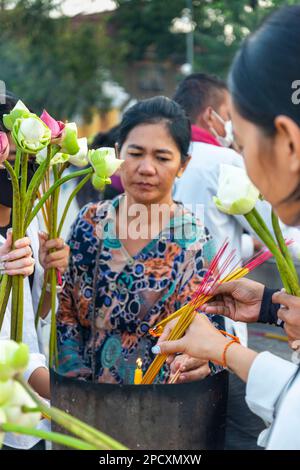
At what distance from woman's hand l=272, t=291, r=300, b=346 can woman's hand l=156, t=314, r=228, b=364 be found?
7.3 inches

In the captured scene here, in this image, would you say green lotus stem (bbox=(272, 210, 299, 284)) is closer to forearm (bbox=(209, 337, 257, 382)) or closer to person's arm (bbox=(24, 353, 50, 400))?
forearm (bbox=(209, 337, 257, 382))

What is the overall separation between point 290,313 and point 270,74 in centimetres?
61

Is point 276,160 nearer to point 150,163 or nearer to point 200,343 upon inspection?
point 200,343

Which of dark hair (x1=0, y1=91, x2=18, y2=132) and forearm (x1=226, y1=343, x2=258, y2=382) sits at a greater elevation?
dark hair (x1=0, y1=91, x2=18, y2=132)

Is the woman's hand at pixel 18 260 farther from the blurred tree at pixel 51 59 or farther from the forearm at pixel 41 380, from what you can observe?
the blurred tree at pixel 51 59

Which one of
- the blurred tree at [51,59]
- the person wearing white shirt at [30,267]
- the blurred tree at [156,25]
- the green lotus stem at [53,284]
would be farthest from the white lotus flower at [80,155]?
the blurred tree at [51,59]

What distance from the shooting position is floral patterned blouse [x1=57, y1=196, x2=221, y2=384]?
2.10m

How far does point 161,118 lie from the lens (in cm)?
239

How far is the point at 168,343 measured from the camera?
1.43 m

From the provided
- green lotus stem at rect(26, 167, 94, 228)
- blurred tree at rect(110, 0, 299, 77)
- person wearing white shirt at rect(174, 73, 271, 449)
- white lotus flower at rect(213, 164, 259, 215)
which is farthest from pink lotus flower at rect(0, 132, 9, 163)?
blurred tree at rect(110, 0, 299, 77)

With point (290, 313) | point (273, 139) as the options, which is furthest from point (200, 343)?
point (273, 139)

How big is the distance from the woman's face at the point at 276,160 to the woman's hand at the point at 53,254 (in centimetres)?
84
